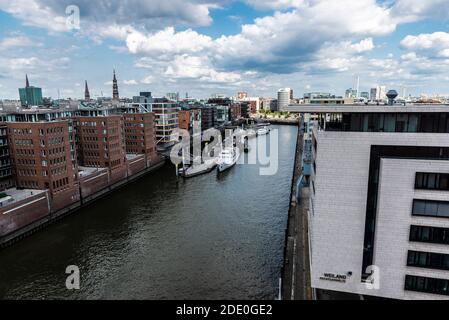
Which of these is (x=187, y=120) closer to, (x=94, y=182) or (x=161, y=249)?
(x=94, y=182)

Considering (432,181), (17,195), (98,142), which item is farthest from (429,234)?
(98,142)

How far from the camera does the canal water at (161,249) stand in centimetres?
2741

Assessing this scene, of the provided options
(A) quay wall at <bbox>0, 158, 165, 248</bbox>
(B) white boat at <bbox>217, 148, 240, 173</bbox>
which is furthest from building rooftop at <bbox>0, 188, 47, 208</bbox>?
(B) white boat at <bbox>217, 148, 240, 173</bbox>

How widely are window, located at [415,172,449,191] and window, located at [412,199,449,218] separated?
871mm

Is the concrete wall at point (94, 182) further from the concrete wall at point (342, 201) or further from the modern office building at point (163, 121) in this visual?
the concrete wall at point (342, 201)

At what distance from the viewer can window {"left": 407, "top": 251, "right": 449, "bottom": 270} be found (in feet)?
62.0

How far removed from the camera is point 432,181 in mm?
18406

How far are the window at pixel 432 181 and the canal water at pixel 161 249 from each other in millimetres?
14708

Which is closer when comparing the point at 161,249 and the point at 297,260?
the point at 297,260

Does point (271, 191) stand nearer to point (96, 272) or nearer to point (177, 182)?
point (177, 182)

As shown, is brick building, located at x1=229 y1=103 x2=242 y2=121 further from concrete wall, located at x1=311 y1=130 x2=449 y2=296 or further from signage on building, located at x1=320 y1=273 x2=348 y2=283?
signage on building, located at x1=320 y1=273 x2=348 y2=283

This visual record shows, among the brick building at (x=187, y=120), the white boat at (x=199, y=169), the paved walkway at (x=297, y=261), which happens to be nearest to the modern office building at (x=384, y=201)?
the paved walkway at (x=297, y=261)

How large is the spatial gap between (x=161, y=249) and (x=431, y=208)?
2598cm
